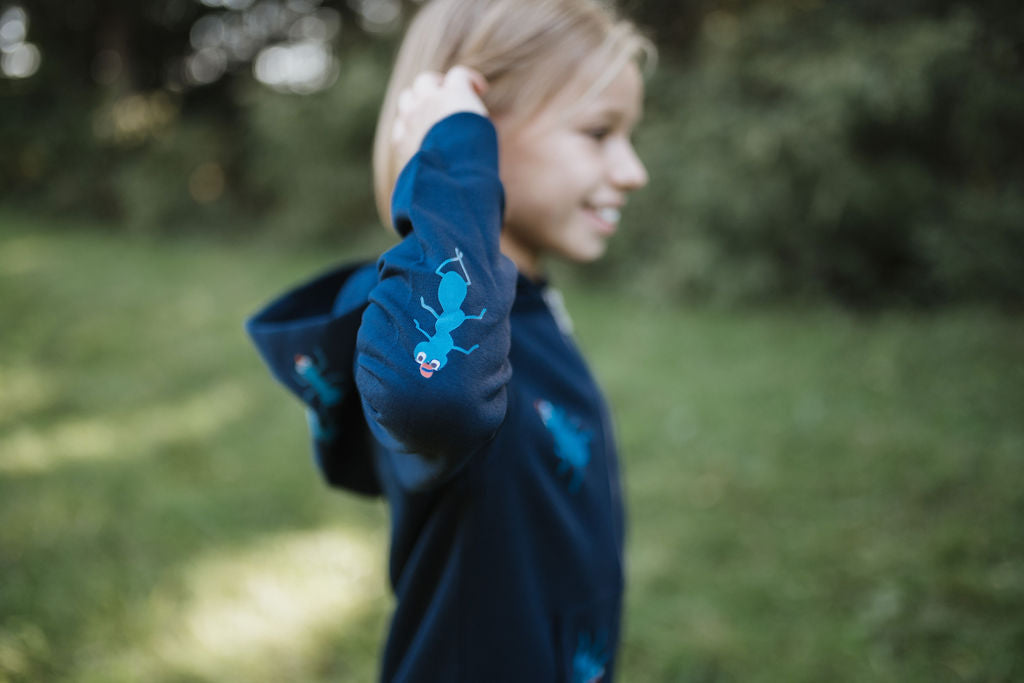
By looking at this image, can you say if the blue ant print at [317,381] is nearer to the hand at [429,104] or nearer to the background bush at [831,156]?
the hand at [429,104]

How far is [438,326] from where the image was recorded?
0.79 metres

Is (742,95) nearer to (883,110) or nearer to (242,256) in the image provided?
(883,110)

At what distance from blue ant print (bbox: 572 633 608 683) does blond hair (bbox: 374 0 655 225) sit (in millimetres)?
833

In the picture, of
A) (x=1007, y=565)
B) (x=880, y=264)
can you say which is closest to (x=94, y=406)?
(x=1007, y=565)

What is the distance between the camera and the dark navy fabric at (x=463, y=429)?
2.58ft

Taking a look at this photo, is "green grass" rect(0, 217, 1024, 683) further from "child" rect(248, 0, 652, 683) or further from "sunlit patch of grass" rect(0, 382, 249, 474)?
"child" rect(248, 0, 652, 683)

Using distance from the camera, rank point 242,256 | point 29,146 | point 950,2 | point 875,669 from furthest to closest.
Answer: point 29,146, point 242,256, point 950,2, point 875,669

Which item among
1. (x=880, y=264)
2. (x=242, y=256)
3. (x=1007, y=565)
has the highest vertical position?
(x=1007, y=565)

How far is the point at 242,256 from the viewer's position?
1017 centimetres

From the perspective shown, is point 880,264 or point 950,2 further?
point 880,264

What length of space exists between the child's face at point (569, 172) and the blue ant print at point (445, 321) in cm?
36

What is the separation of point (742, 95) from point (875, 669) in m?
5.42

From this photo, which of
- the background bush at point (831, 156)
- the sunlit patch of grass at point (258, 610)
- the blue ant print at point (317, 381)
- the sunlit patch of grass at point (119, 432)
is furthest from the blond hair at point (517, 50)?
the sunlit patch of grass at point (119, 432)

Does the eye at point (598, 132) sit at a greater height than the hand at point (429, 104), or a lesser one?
lesser
